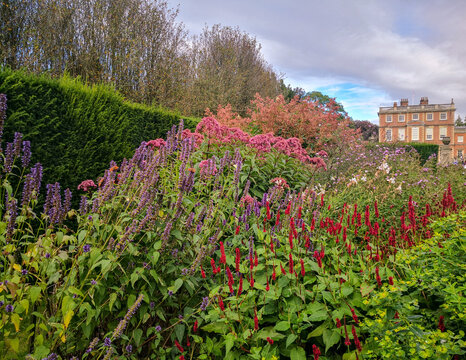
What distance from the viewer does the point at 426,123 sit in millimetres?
59219

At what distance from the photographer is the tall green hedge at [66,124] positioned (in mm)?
4789

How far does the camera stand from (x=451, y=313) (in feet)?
6.32

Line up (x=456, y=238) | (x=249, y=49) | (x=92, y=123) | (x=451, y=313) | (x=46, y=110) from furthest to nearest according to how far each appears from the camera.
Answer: (x=249, y=49), (x=92, y=123), (x=46, y=110), (x=456, y=238), (x=451, y=313)

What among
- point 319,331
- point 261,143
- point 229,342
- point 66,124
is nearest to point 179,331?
point 229,342

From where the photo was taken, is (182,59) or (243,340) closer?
(243,340)

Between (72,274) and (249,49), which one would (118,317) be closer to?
(72,274)

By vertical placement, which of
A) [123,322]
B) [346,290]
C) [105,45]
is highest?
[105,45]

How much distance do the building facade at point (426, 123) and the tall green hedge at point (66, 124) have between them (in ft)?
193

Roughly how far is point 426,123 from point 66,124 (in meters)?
66.4

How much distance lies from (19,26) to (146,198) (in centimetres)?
1078

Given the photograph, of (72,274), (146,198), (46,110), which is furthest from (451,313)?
(46,110)

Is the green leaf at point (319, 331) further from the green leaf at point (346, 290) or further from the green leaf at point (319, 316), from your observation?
the green leaf at point (346, 290)

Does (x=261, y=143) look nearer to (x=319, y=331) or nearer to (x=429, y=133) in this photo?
(x=319, y=331)

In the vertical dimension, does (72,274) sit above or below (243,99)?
below
